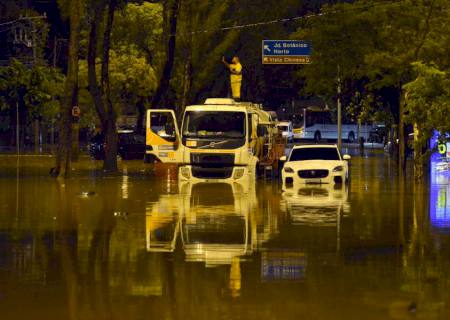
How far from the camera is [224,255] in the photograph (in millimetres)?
18797

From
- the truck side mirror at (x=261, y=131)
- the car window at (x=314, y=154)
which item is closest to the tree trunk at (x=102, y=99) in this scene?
the truck side mirror at (x=261, y=131)

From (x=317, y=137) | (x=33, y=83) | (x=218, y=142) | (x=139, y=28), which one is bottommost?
(x=218, y=142)

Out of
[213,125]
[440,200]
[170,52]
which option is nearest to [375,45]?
[213,125]

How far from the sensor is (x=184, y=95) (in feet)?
234

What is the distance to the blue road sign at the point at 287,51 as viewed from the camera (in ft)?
205

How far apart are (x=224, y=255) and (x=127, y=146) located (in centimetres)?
5318

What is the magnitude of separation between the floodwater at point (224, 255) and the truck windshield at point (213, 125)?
28.5 feet

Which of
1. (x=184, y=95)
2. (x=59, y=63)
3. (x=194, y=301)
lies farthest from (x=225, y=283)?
(x=59, y=63)

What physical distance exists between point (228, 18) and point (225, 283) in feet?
255

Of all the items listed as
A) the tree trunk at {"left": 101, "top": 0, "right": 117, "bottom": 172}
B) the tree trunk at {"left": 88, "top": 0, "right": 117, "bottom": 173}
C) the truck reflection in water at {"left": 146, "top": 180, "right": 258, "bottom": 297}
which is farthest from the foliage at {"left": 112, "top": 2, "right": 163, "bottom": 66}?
the truck reflection in water at {"left": 146, "top": 180, "right": 258, "bottom": 297}

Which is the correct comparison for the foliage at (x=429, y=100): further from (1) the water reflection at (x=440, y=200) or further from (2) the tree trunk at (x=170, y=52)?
(2) the tree trunk at (x=170, y=52)

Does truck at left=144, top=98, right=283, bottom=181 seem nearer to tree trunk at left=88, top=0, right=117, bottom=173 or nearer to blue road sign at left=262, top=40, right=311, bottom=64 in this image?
tree trunk at left=88, top=0, right=117, bottom=173

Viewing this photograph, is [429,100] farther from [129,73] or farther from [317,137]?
[317,137]

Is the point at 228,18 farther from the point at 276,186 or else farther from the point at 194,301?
the point at 194,301
